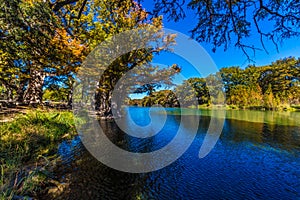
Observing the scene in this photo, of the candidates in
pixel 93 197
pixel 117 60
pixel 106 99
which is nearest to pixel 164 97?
pixel 106 99

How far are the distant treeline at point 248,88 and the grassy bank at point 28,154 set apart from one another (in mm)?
37762

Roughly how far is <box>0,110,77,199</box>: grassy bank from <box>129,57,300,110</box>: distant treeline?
1487 inches

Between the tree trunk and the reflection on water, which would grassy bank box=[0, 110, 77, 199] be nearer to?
the reflection on water

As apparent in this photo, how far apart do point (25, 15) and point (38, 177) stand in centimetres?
438

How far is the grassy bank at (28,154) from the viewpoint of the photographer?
422 cm

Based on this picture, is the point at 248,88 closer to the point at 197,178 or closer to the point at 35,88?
the point at 197,178

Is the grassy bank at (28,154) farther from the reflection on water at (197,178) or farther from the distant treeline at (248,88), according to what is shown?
the distant treeline at (248,88)

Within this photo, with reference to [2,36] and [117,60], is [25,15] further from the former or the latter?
[117,60]

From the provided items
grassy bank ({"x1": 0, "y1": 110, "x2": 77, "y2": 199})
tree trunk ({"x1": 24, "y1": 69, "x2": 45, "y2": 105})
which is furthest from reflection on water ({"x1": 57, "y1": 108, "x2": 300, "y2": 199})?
tree trunk ({"x1": 24, "y1": 69, "x2": 45, "y2": 105})

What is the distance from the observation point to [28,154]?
654cm

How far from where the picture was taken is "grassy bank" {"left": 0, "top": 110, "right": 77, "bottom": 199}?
13.8 ft

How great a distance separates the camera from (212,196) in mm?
4723

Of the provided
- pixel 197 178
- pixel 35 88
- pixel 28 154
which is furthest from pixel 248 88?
pixel 28 154

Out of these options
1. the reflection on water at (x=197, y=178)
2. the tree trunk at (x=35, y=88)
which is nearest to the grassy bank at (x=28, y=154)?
the reflection on water at (x=197, y=178)
